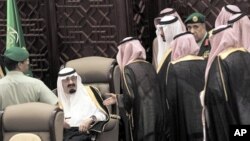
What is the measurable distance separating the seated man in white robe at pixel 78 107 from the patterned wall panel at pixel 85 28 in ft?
3.97

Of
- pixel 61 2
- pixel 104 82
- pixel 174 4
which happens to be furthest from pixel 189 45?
pixel 61 2

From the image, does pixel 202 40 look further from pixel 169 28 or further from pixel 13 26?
pixel 13 26

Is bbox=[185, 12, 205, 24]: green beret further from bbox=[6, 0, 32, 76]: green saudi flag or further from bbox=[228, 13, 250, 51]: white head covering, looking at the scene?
bbox=[6, 0, 32, 76]: green saudi flag

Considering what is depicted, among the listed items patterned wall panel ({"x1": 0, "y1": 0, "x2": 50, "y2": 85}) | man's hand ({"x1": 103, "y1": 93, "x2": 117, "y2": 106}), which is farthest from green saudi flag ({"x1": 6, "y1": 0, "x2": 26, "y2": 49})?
man's hand ({"x1": 103, "y1": 93, "x2": 117, "y2": 106})

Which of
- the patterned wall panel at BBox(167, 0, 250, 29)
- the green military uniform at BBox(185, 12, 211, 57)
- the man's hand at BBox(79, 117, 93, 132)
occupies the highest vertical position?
the patterned wall panel at BBox(167, 0, 250, 29)

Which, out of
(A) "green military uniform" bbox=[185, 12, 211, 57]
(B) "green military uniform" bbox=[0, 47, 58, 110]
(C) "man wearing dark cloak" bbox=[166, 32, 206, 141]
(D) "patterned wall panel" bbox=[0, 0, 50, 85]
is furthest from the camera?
(D) "patterned wall panel" bbox=[0, 0, 50, 85]

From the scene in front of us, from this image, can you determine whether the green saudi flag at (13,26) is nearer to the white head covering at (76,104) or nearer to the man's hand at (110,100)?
the white head covering at (76,104)

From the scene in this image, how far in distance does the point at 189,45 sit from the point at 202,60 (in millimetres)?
166

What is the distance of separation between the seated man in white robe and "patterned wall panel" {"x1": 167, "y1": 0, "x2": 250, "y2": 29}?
5.59ft

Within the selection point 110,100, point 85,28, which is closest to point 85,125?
point 110,100

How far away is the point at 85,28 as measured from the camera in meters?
7.23

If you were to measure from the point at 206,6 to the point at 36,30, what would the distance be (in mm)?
2001

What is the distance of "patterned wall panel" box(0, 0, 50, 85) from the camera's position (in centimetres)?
734

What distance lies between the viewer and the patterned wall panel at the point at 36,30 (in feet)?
24.1
